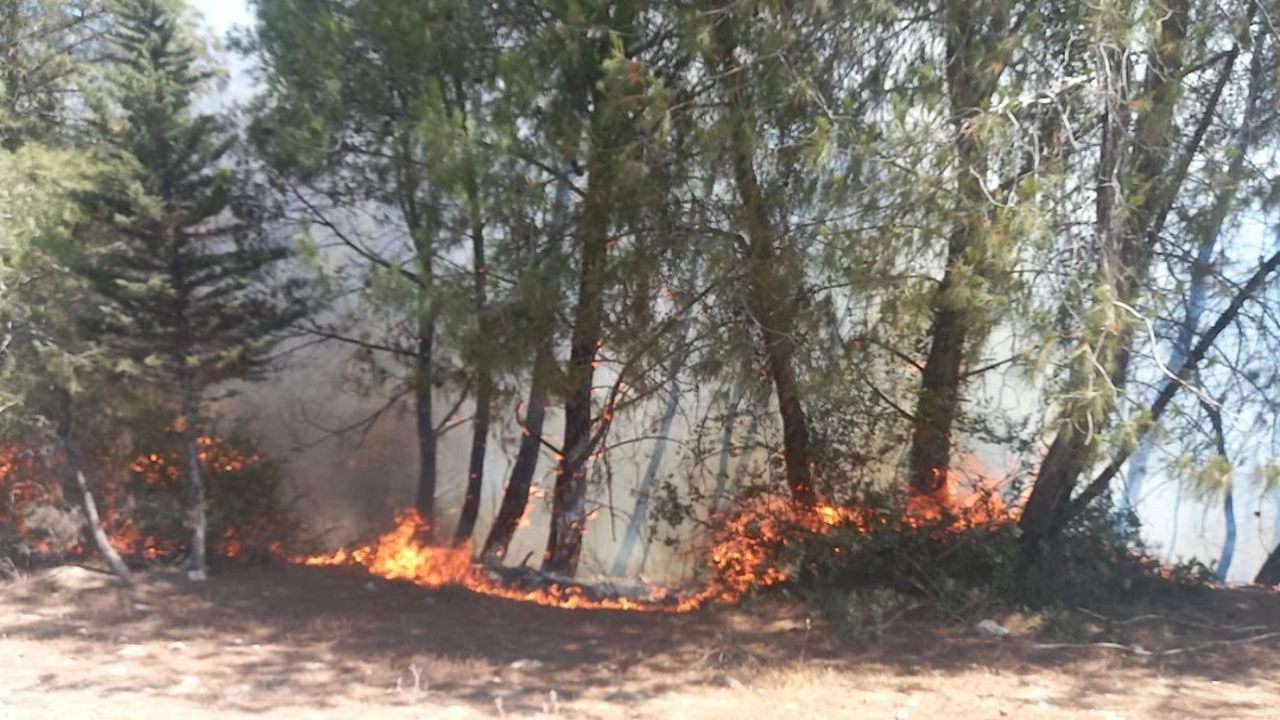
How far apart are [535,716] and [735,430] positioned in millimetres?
4201

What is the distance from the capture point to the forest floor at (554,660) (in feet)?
18.9

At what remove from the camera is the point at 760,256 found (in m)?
7.55

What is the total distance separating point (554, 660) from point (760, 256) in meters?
3.19

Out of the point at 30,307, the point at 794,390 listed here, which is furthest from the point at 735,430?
the point at 30,307

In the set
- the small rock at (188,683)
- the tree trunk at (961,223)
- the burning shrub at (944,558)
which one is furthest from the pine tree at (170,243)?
the tree trunk at (961,223)

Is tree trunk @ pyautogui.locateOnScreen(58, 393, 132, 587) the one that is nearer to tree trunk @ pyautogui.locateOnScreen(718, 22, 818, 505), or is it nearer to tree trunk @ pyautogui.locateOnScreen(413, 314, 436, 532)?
tree trunk @ pyautogui.locateOnScreen(413, 314, 436, 532)

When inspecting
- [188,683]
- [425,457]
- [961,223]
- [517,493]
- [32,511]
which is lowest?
[188,683]

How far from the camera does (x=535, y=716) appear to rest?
18.3 feet

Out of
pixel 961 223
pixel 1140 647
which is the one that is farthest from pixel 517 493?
pixel 961 223

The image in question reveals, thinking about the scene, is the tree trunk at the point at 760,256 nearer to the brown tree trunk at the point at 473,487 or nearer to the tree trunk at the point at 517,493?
the tree trunk at the point at 517,493

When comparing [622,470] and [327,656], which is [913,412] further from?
[327,656]

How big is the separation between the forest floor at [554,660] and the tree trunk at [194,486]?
8.0 inches

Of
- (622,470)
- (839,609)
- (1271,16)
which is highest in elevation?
(1271,16)

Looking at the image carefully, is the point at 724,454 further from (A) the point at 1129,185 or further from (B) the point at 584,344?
(A) the point at 1129,185
